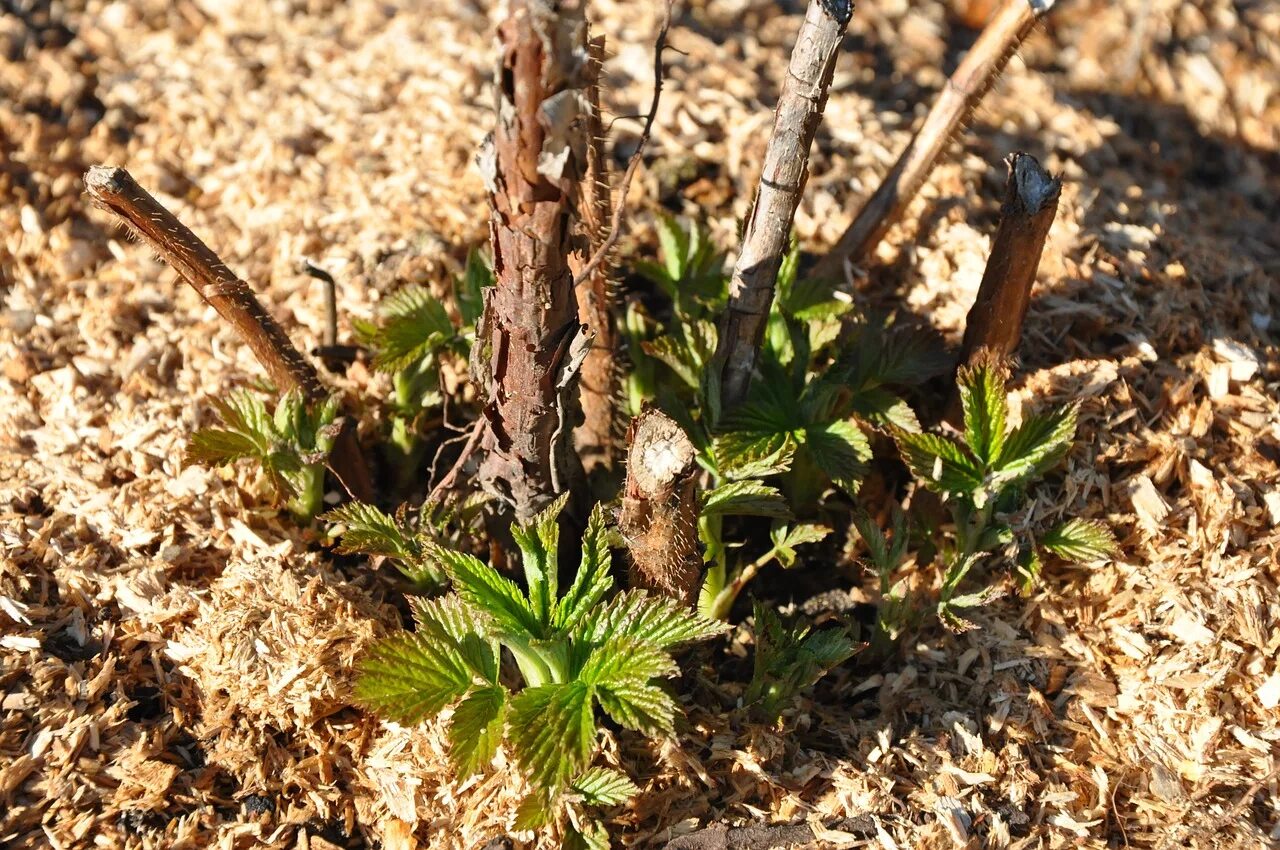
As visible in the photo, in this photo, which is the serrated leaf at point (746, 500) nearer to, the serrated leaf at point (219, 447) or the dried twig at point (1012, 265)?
the dried twig at point (1012, 265)

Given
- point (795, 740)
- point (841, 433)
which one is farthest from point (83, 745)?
point (841, 433)

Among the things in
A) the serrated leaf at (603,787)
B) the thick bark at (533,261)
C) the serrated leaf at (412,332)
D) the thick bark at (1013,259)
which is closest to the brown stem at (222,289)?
the serrated leaf at (412,332)

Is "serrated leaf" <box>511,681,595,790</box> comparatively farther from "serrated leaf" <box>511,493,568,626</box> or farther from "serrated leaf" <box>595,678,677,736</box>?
"serrated leaf" <box>511,493,568,626</box>

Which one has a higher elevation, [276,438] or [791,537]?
[276,438]

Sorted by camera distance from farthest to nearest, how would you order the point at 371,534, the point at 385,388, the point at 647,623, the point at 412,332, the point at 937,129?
the point at 385,388
the point at 937,129
the point at 412,332
the point at 371,534
the point at 647,623

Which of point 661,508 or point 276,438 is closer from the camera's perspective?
point 661,508

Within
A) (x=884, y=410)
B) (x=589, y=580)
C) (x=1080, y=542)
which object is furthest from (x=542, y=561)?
(x=1080, y=542)

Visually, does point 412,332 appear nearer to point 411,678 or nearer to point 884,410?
point 411,678
